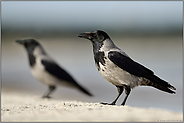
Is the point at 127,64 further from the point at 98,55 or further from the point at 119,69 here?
the point at 98,55

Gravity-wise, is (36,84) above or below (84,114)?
above

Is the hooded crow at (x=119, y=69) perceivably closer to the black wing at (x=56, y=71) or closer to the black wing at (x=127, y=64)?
the black wing at (x=127, y=64)

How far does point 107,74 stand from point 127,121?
52.8 inches

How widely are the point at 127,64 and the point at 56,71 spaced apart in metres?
4.17

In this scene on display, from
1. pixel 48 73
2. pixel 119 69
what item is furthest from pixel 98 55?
pixel 48 73

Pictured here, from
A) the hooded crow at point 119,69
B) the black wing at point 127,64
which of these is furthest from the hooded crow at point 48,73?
the black wing at point 127,64

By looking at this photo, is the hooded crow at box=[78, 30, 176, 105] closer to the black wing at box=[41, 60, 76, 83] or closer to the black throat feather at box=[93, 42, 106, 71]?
the black throat feather at box=[93, 42, 106, 71]

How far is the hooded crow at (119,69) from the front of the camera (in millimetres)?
5465

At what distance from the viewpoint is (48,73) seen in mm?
9008

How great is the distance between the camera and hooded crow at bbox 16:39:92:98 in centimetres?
893

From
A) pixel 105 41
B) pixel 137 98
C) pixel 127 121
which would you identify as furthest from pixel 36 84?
pixel 127 121

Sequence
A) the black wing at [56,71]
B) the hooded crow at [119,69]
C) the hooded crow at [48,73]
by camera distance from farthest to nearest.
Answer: the black wing at [56,71] < the hooded crow at [48,73] < the hooded crow at [119,69]

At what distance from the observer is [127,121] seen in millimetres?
4367

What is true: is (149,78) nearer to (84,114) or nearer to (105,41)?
(105,41)
